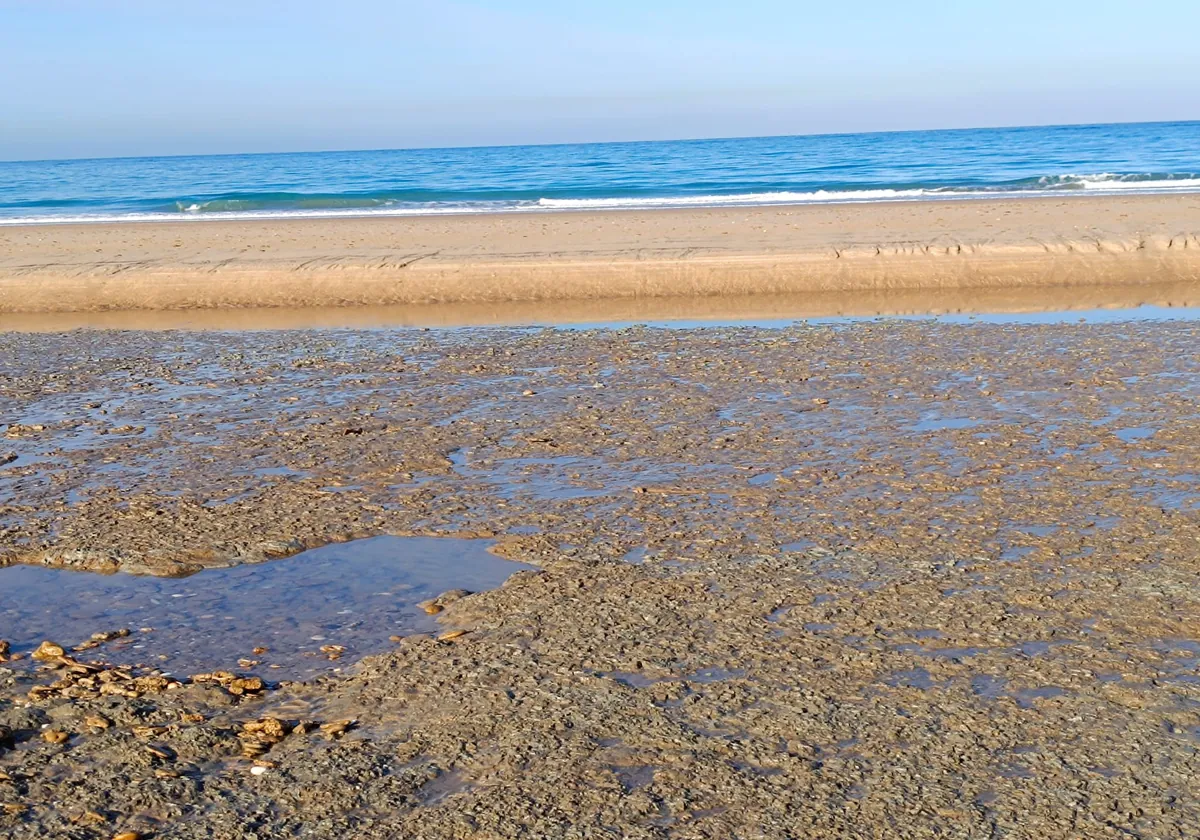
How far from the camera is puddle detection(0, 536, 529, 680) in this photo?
450 cm

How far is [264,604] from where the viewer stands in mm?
4988

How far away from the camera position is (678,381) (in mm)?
9141

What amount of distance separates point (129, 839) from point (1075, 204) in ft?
67.7

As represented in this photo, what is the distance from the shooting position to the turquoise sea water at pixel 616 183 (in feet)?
103

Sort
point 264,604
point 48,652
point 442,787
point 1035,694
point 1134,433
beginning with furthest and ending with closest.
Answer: point 1134,433
point 264,604
point 48,652
point 1035,694
point 442,787

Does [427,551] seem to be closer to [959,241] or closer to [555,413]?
[555,413]

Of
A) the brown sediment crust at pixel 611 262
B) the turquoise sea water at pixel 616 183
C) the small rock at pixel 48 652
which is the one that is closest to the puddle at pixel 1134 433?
the small rock at pixel 48 652

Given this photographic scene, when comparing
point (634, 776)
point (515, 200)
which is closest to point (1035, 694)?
point (634, 776)

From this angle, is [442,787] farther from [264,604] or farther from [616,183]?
[616,183]

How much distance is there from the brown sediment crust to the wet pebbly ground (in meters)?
5.70

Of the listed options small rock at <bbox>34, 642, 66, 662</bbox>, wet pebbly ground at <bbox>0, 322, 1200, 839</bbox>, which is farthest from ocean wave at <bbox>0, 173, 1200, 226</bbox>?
small rock at <bbox>34, 642, 66, 662</bbox>

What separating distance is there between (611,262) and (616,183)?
81.9ft

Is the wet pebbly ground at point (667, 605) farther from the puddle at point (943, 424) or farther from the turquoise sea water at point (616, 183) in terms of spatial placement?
the turquoise sea water at point (616, 183)

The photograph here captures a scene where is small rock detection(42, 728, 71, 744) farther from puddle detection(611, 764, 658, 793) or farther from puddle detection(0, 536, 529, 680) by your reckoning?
puddle detection(611, 764, 658, 793)
